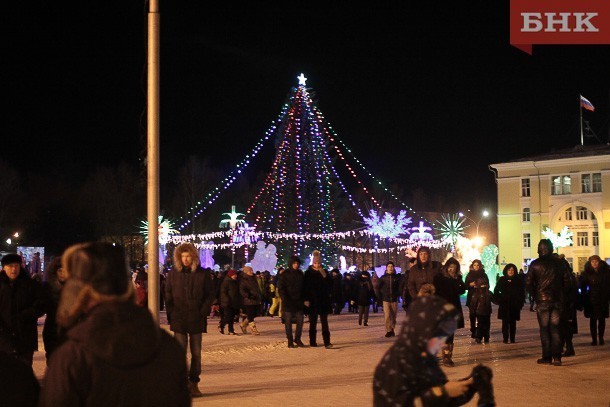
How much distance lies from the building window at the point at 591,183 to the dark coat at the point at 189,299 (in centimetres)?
6440

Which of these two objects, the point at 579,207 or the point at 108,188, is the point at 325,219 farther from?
the point at 579,207

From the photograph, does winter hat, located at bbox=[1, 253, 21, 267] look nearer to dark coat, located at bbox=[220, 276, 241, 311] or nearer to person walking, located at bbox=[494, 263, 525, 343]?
person walking, located at bbox=[494, 263, 525, 343]

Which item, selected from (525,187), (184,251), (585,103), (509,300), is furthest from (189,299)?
(525,187)

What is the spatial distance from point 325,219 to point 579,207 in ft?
98.3

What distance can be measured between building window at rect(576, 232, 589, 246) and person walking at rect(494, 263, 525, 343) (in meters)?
53.2

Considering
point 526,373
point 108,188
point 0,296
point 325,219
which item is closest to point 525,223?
point 325,219

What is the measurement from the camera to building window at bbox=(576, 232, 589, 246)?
6906cm

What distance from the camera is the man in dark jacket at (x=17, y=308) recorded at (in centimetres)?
912

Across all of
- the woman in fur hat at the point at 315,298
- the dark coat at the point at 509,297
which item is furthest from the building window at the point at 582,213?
the woman in fur hat at the point at 315,298

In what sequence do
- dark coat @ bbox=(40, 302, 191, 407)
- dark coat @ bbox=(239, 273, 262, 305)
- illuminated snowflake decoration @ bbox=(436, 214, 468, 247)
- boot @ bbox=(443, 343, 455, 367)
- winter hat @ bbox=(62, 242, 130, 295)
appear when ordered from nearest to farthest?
1. dark coat @ bbox=(40, 302, 191, 407)
2. winter hat @ bbox=(62, 242, 130, 295)
3. boot @ bbox=(443, 343, 455, 367)
4. dark coat @ bbox=(239, 273, 262, 305)
5. illuminated snowflake decoration @ bbox=(436, 214, 468, 247)

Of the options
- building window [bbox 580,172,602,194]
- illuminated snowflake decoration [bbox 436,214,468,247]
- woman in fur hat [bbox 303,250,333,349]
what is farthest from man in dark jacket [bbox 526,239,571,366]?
building window [bbox 580,172,602,194]

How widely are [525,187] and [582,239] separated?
24.7ft

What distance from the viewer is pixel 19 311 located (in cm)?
919

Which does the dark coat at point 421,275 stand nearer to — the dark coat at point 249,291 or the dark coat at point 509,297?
the dark coat at point 509,297
